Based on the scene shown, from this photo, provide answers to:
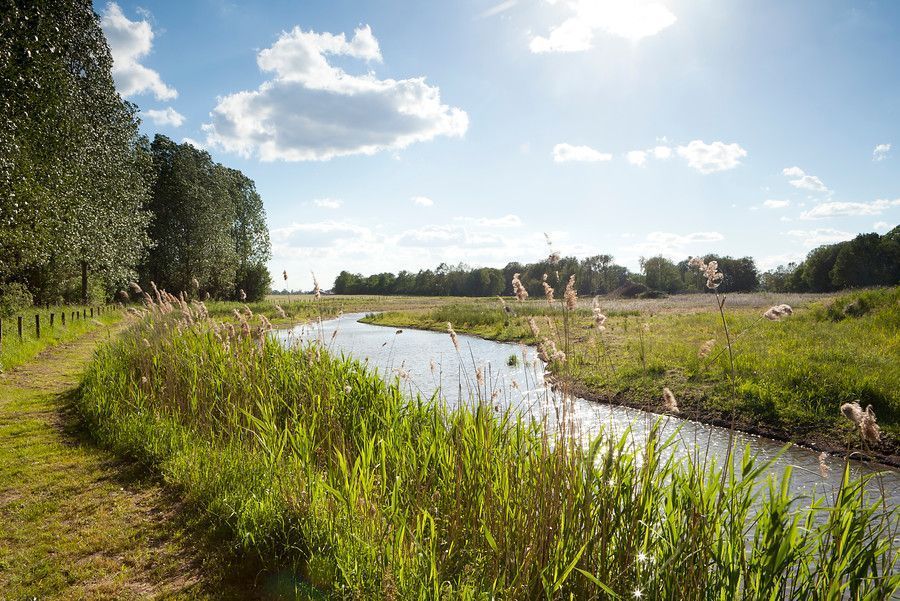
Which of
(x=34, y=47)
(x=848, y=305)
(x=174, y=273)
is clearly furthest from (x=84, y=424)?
(x=174, y=273)

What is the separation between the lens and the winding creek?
421cm

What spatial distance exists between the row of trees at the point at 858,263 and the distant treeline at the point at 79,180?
61104 mm

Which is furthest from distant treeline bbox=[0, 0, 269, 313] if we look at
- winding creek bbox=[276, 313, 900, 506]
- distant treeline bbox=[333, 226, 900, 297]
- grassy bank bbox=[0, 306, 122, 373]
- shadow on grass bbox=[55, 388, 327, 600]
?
distant treeline bbox=[333, 226, 900, 297]

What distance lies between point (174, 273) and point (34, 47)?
86.1ft

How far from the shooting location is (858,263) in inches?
2232

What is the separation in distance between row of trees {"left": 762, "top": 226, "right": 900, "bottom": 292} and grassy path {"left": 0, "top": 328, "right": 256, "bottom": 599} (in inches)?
2524

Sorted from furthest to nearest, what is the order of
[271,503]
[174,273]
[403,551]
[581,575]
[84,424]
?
[174,273] < [84,424] < [271,503] < [403,551] < [581,575]

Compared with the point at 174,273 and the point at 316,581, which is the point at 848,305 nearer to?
the point at 316,581

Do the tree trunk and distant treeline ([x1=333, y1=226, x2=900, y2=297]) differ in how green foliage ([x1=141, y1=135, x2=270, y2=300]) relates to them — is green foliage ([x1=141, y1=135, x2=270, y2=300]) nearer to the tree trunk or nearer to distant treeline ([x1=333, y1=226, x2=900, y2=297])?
the tree trunk

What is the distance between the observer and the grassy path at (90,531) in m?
3.66

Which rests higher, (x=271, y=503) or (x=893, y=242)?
(x=893, y=242)

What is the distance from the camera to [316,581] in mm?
3426

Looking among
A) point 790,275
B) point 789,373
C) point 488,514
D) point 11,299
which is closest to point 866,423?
point 488,514

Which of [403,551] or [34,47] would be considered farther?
[34,47]
